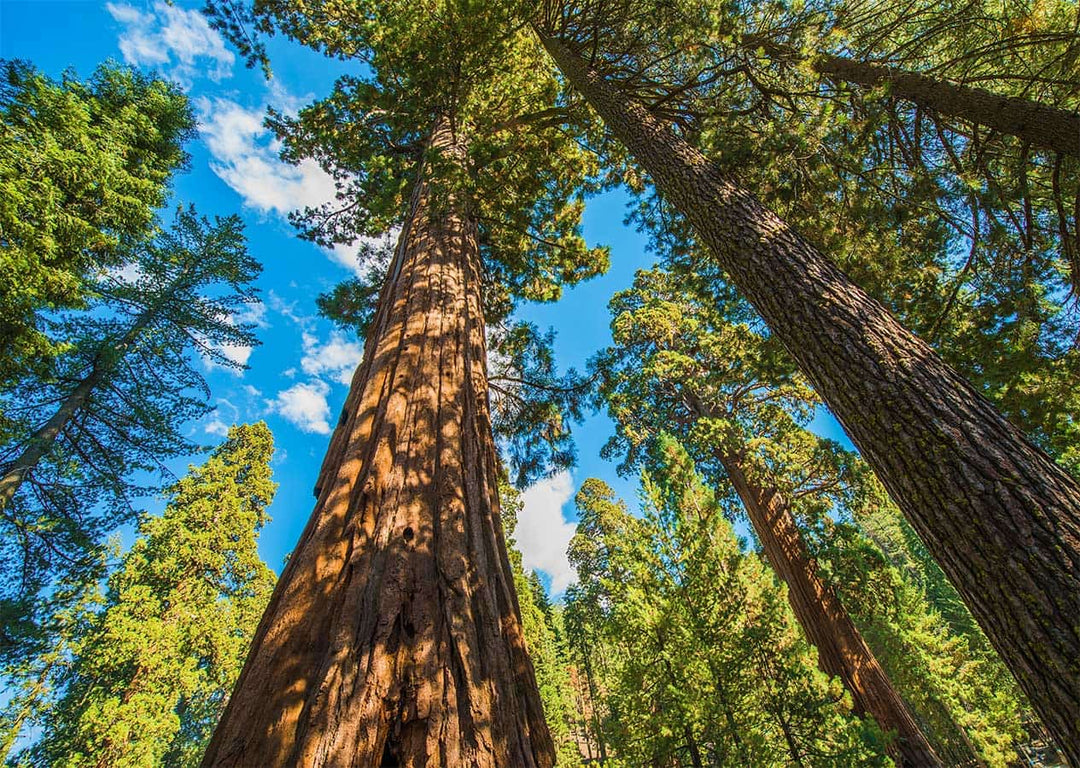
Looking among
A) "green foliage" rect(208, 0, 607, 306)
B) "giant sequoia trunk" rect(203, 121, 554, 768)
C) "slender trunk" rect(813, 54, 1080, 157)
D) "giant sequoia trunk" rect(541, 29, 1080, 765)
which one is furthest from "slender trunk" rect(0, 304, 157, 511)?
"slender trunk" rect(813, 54, 1080, 157)

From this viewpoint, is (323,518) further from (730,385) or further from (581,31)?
(730,385)

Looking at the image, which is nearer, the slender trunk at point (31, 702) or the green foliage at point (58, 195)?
the green foliage at point (58, 195)

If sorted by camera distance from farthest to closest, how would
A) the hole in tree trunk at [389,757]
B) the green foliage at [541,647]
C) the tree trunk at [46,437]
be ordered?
the green foliage at [541,647]
the tree trunk at [46,437]
the hole in tree trunk at [389,757]

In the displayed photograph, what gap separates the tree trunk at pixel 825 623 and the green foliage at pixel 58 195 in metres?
11.4

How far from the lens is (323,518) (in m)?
1.55

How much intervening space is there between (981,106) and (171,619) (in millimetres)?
20599

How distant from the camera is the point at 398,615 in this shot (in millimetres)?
1242

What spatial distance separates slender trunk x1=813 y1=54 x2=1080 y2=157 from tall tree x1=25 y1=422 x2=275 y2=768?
64.3 ft

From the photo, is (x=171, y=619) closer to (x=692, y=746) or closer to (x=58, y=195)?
(x=58, y=195)

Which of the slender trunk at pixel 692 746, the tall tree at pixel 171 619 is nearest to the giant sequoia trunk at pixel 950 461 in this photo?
the slender trunk at pixel 692 746

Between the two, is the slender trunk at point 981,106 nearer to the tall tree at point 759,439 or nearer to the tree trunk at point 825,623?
the tall tree at point 759,439

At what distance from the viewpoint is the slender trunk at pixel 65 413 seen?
7.29 metres

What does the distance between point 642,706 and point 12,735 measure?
16.5m

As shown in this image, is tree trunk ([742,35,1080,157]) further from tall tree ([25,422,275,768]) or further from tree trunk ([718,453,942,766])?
tall tree ([25,422,275,768])
